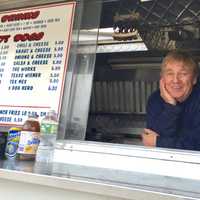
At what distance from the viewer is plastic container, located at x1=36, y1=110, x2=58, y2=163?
2041mm

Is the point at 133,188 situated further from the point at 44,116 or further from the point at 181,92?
the point at 181,92

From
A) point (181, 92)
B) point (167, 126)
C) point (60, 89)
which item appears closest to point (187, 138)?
point (167, 126)

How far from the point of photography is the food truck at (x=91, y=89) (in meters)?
1.59

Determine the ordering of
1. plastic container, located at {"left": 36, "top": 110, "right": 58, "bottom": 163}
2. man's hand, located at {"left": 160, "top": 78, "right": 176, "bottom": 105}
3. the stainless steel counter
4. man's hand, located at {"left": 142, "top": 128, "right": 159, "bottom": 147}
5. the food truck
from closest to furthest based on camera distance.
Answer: the stainless steel counter
the food truck
plastic container, located at {"left": 36, "top": 110, "right": 58, "bottom": 163}
man's hand, located at {"left": 142, "top": 128, "right": 159, "bottom": 147}
man's hand, located at {"left": 160, "top": 78, "right": 176, "bottom": 105}

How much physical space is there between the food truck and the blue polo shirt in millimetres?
249

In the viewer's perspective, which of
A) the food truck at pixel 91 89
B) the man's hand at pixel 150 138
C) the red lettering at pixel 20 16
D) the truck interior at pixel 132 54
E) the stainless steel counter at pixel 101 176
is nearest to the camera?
the stainless steel counter at pixel 101 176

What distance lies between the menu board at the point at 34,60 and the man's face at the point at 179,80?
69cm

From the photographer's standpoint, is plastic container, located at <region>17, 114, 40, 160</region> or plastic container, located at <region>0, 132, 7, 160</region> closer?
plastic container, located at <region>17, 114, 40, 160</region>

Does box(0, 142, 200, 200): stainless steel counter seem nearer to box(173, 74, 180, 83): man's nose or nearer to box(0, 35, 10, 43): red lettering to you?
box(173, 74, 180, 83): man's nose

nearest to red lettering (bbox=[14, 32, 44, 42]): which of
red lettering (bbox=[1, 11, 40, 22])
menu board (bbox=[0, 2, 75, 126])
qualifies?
A: menu board (bbox=[0, 2, 75, 126])

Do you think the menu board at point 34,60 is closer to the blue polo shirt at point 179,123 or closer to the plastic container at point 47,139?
the plastic container at point 47,139

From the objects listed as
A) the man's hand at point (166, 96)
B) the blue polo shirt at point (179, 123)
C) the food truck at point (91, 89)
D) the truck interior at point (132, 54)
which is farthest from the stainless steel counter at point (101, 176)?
the truck interior at point (132, 54)

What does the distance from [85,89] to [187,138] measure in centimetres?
65

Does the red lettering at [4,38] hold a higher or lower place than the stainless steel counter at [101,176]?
higher
